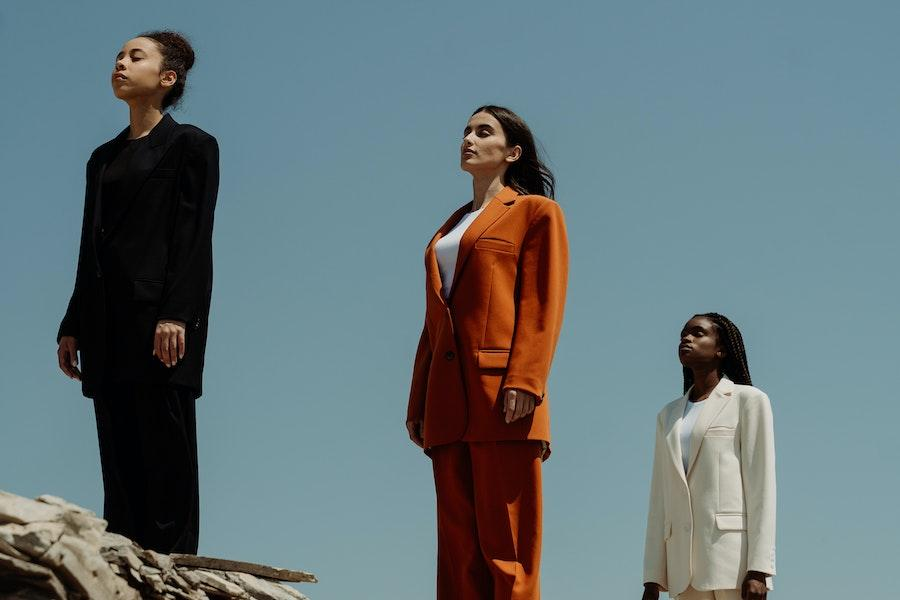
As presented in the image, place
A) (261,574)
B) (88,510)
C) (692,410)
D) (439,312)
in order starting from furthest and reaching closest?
(692,410) → (439,312) → (261,574) → (88,510)

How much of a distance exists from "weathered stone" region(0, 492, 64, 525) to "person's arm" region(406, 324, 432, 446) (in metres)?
2.01

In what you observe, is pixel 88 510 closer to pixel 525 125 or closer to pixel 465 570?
pixel 465 570

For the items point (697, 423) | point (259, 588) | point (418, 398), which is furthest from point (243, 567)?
point (697, 423)

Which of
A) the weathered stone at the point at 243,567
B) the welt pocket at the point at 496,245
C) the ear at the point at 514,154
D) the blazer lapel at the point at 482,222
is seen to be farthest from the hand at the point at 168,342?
the ear at the point at 514,154

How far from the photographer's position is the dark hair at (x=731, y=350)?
788 centimetres

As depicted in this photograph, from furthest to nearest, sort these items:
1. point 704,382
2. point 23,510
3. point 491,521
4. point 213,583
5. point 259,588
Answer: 1. point 704,382
2. point 491,521
3. point 259,588
4. point 213,583
5. point 23,510

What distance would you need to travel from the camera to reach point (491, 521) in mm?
6578

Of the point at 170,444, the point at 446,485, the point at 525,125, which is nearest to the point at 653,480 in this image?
the point at 446,485

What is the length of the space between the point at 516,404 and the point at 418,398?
712 millimetres

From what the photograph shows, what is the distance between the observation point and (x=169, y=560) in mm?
6004

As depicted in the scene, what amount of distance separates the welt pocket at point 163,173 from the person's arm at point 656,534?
294 centimetres

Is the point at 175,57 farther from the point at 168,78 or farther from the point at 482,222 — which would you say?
the point at 482,222

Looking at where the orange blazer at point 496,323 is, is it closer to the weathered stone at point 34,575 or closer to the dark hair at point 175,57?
the dark hair at point 175,57

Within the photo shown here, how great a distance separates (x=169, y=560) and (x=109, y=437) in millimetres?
862
